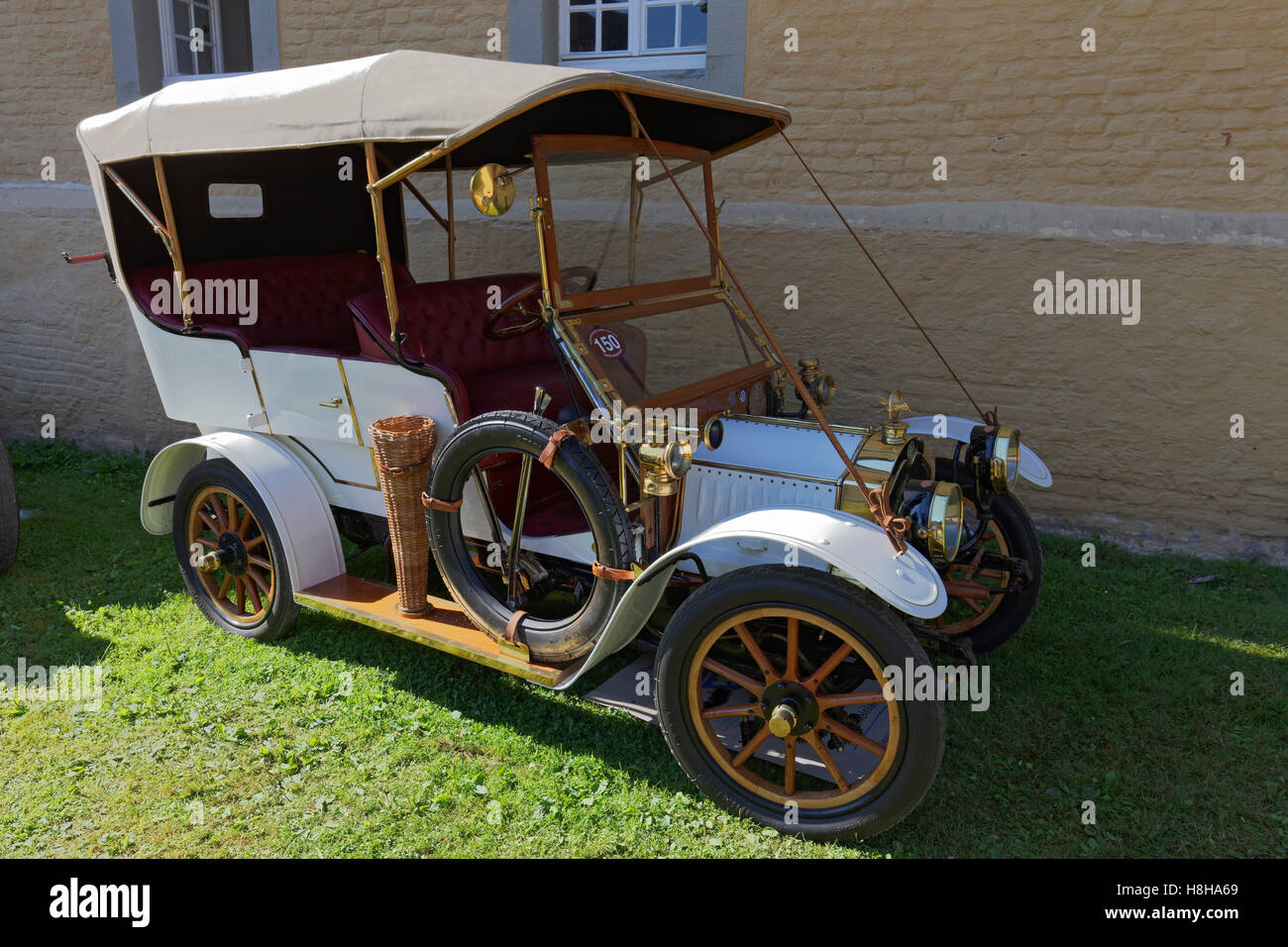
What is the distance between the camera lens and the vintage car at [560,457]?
2910mm

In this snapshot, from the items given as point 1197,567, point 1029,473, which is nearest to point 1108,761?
point 1029,473

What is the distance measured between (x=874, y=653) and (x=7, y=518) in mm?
4483

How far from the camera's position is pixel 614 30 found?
620 centimetres

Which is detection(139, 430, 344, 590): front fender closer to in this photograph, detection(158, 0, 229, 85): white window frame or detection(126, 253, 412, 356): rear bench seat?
detection(126, 253, 412, 356): rear bench seat

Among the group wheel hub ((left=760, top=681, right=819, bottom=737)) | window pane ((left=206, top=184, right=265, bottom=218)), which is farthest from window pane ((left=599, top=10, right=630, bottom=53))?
wheel hub ((left=760, top=681, right=819, bottom=737))

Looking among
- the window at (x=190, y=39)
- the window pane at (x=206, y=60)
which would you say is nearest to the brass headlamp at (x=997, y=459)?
the window at (x=190, y=39)

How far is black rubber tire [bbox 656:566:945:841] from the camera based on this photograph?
2.66 meters

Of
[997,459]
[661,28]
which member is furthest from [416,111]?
[661,28]

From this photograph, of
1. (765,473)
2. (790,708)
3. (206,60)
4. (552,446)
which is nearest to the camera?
(790,708)

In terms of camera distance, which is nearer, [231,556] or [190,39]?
[231,556]

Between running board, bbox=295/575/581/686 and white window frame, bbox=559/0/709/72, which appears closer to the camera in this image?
running board, bbox=295/575/581/686

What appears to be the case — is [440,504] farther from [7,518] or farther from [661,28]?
[661,28]

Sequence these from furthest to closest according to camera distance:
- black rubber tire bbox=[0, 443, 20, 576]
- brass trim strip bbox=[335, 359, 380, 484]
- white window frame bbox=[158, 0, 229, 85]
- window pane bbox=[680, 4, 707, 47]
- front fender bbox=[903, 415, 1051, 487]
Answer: white window frame bbox=[158, 0, 229, 85] → window pane bbox=[680, 4, 707, 47] → black rubber tire bbox=[0, 443, 20, 576] → front fender bbox=[903, 415, 1051, 487] → brass trim strip bbox=[335, 359, 380, 484]

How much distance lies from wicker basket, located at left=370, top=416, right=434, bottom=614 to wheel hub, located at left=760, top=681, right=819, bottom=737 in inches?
57.4
